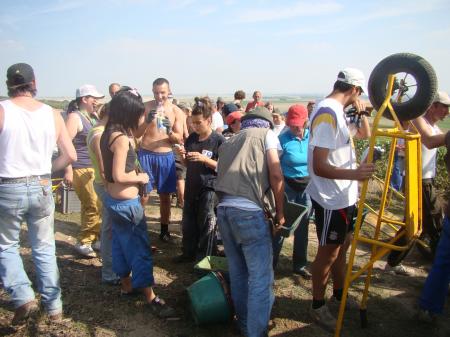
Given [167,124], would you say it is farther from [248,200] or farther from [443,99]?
[443,99]

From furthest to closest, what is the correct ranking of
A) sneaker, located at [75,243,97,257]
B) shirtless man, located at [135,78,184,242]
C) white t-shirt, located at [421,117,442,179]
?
shirtless man, located at [135,78,184,242] < sneaker, located at [75,243,97,257] < white t-shirt, located at [421,117,442,179]

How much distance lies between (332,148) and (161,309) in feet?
6.89

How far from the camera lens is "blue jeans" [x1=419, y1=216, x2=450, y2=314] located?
3244mm

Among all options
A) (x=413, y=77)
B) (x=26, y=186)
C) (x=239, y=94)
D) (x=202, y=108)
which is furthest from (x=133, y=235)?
(x=239, y=94)

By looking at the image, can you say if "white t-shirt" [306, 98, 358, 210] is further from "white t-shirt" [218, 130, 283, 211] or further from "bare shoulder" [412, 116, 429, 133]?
"bare shoulder" [412, 116, 429, 133]

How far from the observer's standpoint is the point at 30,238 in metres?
3.09

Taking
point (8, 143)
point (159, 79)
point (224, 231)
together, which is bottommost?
point (224, 231)

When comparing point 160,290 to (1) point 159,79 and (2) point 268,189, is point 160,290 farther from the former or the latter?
(1) point 159,79

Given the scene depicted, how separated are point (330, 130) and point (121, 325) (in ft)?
8.05

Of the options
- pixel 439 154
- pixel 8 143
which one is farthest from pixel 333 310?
pixel 439 154

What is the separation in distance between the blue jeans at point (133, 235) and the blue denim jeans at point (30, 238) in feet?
1.77

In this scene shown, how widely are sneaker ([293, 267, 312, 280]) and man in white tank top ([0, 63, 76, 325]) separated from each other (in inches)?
101

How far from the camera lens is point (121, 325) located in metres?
3.23

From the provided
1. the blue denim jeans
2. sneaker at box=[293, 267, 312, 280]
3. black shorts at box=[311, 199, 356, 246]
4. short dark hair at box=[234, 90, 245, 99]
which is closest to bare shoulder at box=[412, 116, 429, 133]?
black shorts at box=[311, 199, 356, 246]
